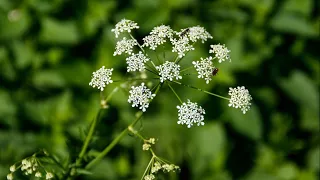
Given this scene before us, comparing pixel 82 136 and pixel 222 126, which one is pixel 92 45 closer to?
pixel 222 126

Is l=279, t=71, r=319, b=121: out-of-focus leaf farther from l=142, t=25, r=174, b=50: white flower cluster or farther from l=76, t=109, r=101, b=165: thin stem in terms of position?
l=76, t=109, r=101, b=165: thin stem

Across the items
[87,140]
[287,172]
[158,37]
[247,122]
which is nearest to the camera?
[87,140]

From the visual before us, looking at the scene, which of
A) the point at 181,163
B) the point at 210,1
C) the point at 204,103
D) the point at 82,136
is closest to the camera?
the point at 82,136

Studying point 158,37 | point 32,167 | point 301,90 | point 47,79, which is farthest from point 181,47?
point 301,90

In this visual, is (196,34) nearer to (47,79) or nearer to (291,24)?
(47,79)

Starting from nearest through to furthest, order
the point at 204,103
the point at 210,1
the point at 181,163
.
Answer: the point at 204,103 < the point at 181,163 < the point at 210,1

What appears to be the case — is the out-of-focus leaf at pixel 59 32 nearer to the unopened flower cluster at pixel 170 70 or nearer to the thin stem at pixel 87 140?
the unopened flower cluster at pixel 170 70

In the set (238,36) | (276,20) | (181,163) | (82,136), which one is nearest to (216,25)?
(238,36)
